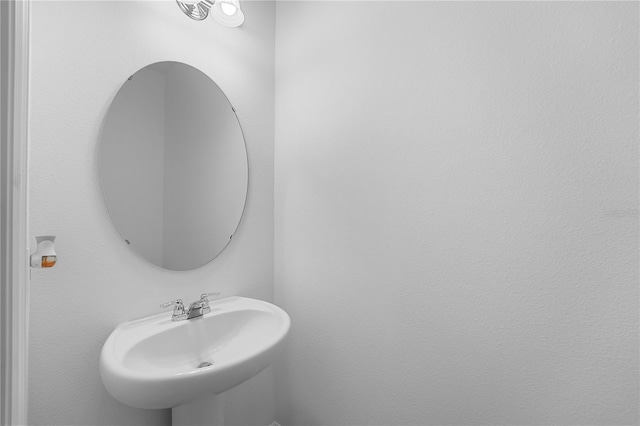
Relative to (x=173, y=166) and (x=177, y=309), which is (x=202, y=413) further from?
(x=173, y=166)

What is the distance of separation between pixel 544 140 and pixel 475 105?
0.21 m

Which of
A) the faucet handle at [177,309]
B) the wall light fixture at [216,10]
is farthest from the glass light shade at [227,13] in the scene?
the faucet handle at [177,309]

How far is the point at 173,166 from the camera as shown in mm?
1070

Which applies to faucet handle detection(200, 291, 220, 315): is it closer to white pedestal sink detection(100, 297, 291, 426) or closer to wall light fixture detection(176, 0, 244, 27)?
white pedestal sink detection(100, 297, 291, 426)

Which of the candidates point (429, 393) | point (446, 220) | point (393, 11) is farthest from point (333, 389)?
point (393, 11)

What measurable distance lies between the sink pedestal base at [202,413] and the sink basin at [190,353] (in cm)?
11

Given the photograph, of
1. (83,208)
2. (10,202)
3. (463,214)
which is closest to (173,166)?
(83,208)

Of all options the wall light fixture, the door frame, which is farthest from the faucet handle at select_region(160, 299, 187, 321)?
the wall light fixture

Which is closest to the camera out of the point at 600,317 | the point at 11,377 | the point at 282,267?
the point at 11,377

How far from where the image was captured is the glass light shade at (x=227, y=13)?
1088 millimetres

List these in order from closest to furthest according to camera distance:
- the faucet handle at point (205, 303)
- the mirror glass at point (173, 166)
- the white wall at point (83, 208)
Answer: the white wall at point (83, 208) → the mirror glass at point (173, 166) → the faucet handle at point (205, 303)

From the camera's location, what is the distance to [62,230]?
82 cm

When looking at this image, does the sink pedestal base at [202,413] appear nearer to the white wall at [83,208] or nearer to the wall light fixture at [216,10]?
the white wall at [83,208]

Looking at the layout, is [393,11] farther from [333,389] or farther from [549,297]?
[333,389]
